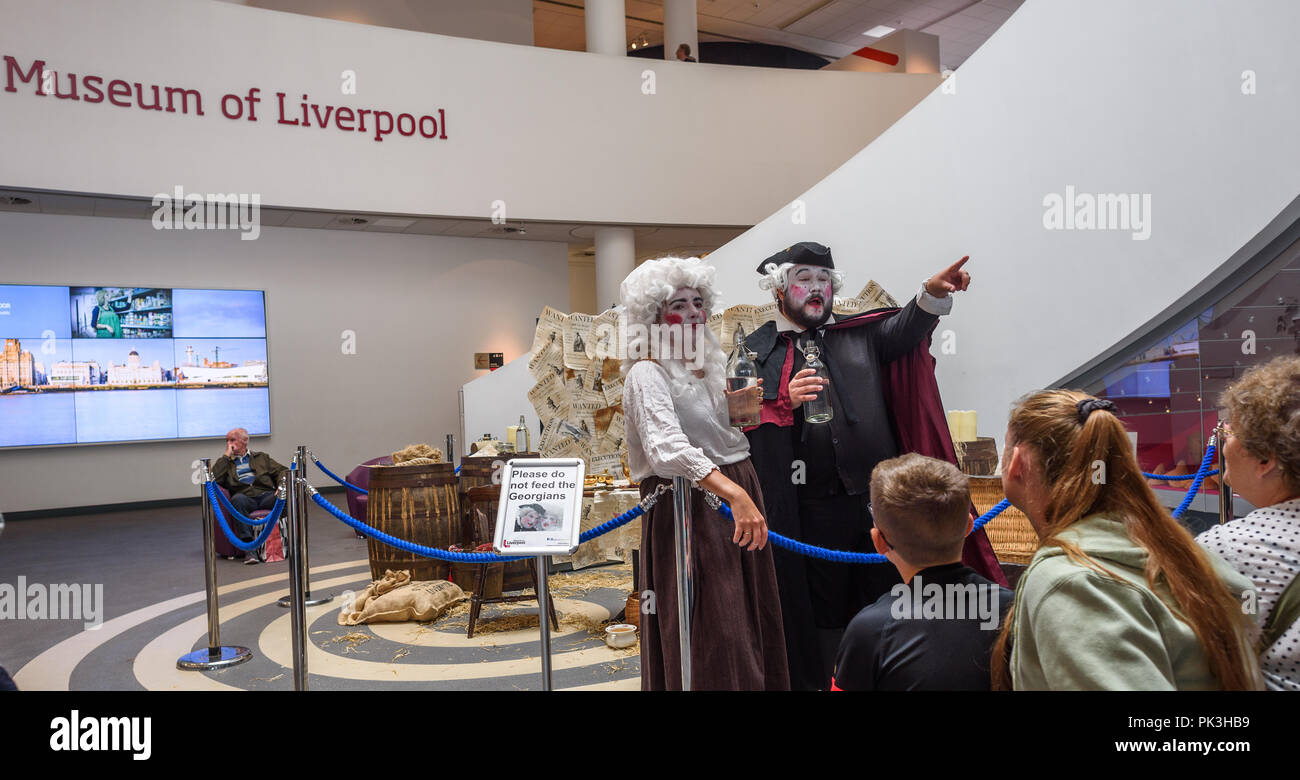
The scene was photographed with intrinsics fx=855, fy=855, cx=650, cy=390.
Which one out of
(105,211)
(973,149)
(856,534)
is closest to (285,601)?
(856,534)

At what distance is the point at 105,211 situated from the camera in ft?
30.9

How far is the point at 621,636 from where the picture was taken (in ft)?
14.4

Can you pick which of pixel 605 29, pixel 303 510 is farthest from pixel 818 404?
pixel 605 29

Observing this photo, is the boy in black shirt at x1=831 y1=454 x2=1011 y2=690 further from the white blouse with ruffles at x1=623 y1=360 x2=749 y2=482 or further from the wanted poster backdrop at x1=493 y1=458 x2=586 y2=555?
the wanted poster backdrop at x1=493 y1=458 x2=586 y2=555

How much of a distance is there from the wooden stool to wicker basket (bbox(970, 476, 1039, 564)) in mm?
2312

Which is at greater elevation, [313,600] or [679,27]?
[679,27]

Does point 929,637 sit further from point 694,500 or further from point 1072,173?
point 1072,173

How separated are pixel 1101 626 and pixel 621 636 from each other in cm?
345

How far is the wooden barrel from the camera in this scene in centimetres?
562

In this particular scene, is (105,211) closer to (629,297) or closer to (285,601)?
(285,601)

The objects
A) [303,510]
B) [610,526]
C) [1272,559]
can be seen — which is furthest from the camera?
[303,510]

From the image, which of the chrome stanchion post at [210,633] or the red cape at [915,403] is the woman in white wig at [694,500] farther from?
the chrome stanchion post at [210,633]

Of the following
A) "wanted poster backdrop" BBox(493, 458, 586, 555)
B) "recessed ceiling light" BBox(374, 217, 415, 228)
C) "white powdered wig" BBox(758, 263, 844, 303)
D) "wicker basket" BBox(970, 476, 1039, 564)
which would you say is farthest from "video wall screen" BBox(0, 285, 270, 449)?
"wicker basket" BBox(970, 476, 1039, 564)
